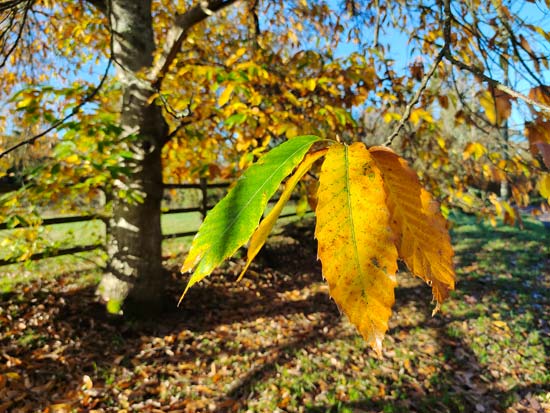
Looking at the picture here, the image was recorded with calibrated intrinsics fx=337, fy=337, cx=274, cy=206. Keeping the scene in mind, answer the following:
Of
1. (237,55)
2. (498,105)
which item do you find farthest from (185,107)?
(498,105)

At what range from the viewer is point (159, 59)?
315 centimetres

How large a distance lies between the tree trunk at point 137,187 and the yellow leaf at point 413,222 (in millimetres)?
3295

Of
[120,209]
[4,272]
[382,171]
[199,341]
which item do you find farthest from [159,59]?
[4,272]

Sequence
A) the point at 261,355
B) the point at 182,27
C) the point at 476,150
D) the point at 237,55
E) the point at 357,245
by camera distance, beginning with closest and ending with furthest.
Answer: the point at 357,245 < the point at 476,150 < the point at 237,55 < the point at 182,27 < the point at 261,355

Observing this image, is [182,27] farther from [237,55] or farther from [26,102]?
[26,102]

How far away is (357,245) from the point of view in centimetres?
41

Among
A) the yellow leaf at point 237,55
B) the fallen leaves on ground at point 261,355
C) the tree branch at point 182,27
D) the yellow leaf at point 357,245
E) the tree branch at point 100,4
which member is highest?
the tree branch at point 100,4

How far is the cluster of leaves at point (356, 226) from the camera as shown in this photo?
16.1 inches

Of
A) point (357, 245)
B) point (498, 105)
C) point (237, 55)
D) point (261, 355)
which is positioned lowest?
point (261, 355)

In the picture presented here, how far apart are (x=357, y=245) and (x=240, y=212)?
0.50 feet

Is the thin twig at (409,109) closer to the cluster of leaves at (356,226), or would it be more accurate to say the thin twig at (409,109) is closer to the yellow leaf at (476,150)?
the cluster of leaves at (356,226)

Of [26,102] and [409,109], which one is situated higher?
[26,102]

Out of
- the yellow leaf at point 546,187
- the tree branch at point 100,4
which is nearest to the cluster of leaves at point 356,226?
the yellow leaf at point 546,187

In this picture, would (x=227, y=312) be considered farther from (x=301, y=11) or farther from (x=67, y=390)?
(x=301, y=11)
